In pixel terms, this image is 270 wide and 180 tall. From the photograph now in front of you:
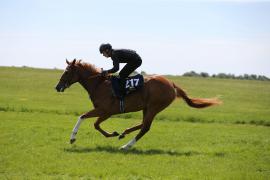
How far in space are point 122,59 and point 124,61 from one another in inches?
4.6

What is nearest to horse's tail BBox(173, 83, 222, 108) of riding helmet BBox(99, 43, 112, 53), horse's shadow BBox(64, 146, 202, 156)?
horse's shadow BBox(64, 146, 202, 156)

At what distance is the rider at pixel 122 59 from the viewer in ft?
45.5

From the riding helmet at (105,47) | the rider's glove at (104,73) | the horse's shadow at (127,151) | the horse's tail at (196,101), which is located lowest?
the horse's shadow at (127,151)

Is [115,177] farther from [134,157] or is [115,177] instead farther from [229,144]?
[229,144]

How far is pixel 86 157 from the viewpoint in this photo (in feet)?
→ 38.9

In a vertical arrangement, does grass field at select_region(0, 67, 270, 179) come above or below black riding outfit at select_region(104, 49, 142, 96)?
below

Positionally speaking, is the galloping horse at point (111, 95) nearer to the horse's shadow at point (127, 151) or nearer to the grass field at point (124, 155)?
the horse's shadow at point (127, 151)

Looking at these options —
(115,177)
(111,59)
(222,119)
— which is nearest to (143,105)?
(111,59)

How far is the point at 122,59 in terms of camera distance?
1418 centimetres

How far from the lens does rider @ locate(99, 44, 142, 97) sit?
45.5ft

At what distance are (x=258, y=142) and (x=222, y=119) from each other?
10.6m

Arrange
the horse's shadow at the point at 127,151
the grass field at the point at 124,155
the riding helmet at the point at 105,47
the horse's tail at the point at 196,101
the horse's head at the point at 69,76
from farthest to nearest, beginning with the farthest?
1. the horse's tail at the point at 196,101
2. the horse's head at the point at 69,76
3. the riding helmet at the point at 105,47
4. the horse's shadow at the point at 127,151
5. the grass field at the point at 124,155

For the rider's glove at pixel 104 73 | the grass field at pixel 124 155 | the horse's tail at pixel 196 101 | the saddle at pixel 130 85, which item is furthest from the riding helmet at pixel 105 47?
the grass field at pixel 124 155

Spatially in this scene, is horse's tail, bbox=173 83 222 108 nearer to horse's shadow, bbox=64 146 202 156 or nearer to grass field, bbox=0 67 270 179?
grass field, bbox=0 67 270 179
